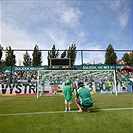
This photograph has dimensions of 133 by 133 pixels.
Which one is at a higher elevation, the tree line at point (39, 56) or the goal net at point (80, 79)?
the tree line at point (39, 56)

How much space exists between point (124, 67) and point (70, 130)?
82.7 ft

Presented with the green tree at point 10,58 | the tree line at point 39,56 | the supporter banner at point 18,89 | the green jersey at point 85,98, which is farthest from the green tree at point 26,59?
the green jersey at point 85,98

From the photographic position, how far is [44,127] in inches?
162

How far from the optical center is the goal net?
17.2m

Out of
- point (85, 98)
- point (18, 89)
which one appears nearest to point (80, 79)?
point (18, 89)

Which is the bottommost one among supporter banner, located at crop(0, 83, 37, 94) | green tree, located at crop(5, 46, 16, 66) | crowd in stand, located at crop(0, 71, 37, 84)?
supporter banner, located at crop(0, 83, 37, 94)

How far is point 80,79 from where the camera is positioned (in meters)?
18.5

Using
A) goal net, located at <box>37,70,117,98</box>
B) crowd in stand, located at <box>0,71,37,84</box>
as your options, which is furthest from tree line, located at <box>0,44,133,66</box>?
goal net, located at <box>37,70,117,98</box>

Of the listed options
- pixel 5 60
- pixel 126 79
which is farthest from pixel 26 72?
pixel 126 79

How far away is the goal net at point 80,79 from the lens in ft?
Answer: 56.5

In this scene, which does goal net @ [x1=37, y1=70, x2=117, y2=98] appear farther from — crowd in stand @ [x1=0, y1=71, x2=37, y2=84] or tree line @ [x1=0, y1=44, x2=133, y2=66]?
tree line @ [x1=0, y1=44, x2=133, y2=66]

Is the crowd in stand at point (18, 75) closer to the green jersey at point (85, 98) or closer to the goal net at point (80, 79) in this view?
the goal net at point (80, 79)

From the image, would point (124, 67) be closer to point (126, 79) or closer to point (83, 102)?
point (126, 79)

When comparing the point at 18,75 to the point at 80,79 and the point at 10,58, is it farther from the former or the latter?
the point at 80,79
